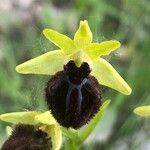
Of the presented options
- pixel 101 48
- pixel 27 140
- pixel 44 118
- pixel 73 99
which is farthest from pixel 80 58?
pixel 27 140

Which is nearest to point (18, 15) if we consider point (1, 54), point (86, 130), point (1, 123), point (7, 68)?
point (1, 54)

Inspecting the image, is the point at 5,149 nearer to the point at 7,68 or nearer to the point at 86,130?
the point at 86,130

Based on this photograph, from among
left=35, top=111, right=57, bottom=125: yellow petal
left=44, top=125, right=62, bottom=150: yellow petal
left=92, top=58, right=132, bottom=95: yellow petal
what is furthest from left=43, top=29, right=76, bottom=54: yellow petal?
left=44, top=125, right=62, bottom=150: yellow petal

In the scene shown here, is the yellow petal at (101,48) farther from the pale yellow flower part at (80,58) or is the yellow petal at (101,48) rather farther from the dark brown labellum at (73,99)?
the dark brown labellum at (73,99)

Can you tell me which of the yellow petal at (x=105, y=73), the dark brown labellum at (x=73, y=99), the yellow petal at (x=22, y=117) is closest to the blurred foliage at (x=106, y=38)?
the yellow petal at (x=22, y=117)

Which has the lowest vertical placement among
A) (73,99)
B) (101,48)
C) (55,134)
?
(55,134)

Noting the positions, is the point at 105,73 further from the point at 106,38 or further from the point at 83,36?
the point at 106,38
